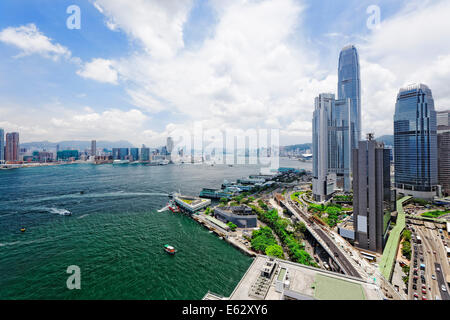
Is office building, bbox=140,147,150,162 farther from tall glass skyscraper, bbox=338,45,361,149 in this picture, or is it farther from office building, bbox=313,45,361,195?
tall glass skyscraper, bbox=338,45,361,149

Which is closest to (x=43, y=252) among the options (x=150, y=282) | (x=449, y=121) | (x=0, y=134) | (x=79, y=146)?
(x=150, y=282)

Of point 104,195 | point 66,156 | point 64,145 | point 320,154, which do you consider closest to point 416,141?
point 320,154

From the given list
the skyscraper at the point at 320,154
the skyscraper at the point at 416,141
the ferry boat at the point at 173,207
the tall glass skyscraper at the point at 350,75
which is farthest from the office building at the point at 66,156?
the skyscraper at the point at 416,141

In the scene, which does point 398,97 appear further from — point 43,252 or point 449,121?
point 43,252

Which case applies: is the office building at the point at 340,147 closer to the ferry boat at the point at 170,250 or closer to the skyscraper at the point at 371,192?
the skyscraper at the point at 371,192

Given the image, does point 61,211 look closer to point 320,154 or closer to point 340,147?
point 320,154

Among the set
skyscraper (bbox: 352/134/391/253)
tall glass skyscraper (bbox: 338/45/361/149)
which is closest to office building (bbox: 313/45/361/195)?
A: tall glass skyscraper (bbox: 338/45/361/149)
